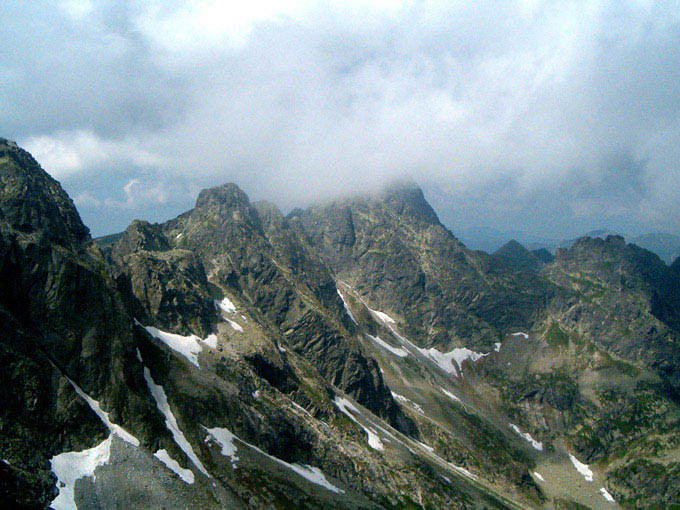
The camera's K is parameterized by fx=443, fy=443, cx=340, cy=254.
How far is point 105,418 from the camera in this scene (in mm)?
64625

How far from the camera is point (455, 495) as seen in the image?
122 meters

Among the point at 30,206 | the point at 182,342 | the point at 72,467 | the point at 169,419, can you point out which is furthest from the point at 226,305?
the point at 72,467

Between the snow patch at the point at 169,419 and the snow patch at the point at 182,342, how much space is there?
19194 mm

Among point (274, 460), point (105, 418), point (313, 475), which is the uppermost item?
point (105, 418)

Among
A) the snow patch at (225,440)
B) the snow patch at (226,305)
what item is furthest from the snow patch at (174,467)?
the snow patch at (226,305)

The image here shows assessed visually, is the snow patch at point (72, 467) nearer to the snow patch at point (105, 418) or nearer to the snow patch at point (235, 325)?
the snow patch at point (105, 418)

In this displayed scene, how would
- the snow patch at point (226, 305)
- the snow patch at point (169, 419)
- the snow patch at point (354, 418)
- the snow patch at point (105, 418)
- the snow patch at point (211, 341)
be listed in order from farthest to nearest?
the snow patch at point (226, 305)
the snow patch at point (354, 418)
the snow patch at point (211, 341)
the snow patch at point (169, 419)
the snow patch at point (105, 418)

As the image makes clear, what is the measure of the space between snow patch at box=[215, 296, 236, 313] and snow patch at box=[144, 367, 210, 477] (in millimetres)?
55146

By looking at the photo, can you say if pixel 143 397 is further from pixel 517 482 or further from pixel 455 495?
pixel 517 482

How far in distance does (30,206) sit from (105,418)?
43.4m

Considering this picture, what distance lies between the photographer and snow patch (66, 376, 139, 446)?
2515 inches

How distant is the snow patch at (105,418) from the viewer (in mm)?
63875

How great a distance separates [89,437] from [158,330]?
173 feet

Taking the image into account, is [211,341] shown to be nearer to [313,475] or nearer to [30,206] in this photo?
[313,475]
